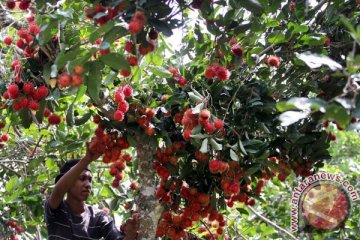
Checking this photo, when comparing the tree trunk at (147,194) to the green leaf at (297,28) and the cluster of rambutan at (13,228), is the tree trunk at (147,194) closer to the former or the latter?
the green leaf at (297,28)

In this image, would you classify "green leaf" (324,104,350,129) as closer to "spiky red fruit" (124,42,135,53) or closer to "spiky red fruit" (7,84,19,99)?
"spiky red fruit" (124,42,135,53)

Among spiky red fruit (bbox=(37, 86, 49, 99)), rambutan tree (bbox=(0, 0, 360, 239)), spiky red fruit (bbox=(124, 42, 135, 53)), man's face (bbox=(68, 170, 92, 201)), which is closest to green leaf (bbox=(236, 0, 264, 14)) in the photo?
rambutan tree (bbox=(0, 0, 360, 239))

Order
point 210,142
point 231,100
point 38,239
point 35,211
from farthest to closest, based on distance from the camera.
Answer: point 38,239, point 35,211, point 231,100, point 210,142

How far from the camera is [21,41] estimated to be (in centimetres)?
239

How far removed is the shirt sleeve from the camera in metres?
2.88

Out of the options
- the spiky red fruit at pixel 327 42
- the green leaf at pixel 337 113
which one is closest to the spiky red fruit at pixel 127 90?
the spiky red fruit at pixel 327 42

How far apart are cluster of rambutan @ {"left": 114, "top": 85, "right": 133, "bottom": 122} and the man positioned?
404 millimetres

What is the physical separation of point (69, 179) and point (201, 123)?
79 cm

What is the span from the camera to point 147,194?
265 centimetres

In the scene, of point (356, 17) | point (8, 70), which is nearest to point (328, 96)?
point (356, 17)

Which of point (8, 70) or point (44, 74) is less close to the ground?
point (44, 74)

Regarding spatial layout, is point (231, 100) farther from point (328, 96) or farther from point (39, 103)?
point (39, 103)

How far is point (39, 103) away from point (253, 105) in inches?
40.4

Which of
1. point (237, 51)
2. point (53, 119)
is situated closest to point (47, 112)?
point (53, 119)
